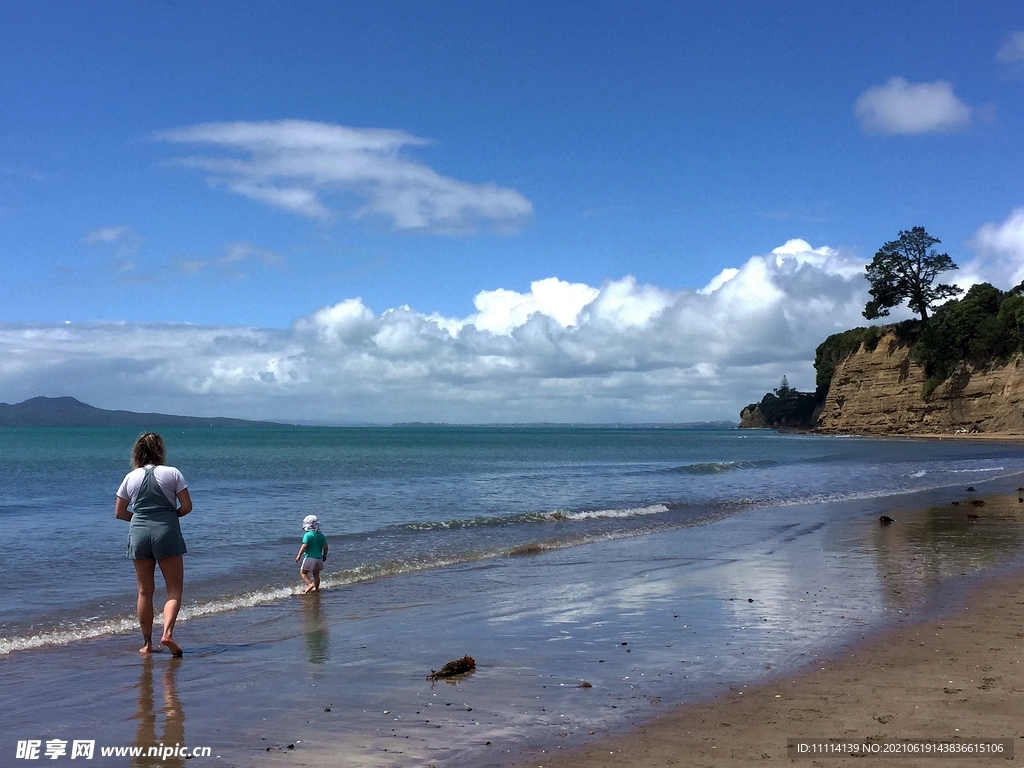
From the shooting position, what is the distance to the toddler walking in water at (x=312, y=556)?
12.0m

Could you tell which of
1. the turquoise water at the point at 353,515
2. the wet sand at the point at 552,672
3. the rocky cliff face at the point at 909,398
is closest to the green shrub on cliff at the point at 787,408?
the rocky cliff face at the point at 909,398

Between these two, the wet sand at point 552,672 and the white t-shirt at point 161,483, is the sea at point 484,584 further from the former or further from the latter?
the white t-shirt at point 161,483

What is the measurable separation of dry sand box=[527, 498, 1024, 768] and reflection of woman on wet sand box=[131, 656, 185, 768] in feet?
8.08

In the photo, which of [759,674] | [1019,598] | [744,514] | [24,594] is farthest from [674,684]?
[744,514]

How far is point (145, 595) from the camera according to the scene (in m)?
7.98

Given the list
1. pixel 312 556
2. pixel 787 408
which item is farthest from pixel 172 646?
pixel 787 408

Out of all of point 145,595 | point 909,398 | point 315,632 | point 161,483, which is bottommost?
point 315,632

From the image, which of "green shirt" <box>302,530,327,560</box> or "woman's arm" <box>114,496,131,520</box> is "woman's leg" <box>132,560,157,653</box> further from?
"green shirt" <box>302,530,327,560</box>

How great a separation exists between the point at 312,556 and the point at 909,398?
84491 mm

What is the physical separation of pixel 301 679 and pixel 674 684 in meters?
3.14

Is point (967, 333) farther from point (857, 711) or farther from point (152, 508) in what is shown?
point (152, 508)

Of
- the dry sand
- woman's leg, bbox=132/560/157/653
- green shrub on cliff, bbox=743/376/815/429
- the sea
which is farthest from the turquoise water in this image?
green shrub on cliff, bbox=743/376/815/429

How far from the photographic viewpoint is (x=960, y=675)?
21.6 ft

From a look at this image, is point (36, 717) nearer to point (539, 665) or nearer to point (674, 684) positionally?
point (539, 665)
